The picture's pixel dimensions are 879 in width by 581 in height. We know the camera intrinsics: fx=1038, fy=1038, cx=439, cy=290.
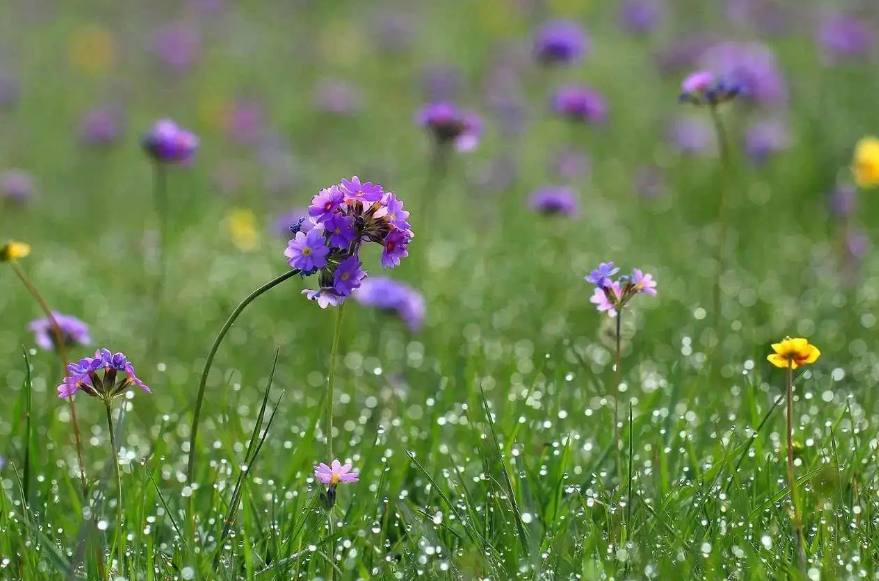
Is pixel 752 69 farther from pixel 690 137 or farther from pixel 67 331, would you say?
pixel 67 331

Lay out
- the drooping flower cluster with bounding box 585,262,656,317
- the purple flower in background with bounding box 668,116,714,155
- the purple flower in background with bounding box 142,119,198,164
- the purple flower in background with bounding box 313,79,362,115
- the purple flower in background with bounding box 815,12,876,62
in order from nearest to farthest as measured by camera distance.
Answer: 1. the drooping flower cluster with bounding box 585,262,656,317
2. the purple flower in background with bounding box 142,119,198,164
3. the purple flower in background with bounding box 668,116,714,155
4. the purple flower in background with bounding box 815,12,876,62
5. the purple flower in background with bounding box 313,79,362,115

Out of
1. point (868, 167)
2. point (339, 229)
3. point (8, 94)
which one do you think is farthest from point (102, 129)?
point (339, 229)

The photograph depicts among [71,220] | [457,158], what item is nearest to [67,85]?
[71,220]

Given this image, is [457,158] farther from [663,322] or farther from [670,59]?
[663,322]

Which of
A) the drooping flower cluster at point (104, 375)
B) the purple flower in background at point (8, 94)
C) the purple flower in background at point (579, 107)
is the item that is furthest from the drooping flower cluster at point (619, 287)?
the purple flower in background at point (8, 94)

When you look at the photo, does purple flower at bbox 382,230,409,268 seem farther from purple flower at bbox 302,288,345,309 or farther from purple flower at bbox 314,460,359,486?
purple flower at bbox 314,460,359,486

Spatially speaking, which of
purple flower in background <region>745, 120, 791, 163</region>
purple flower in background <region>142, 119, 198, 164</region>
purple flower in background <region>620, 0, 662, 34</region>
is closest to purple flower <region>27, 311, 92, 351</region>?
purple flower in background <region>142, 119, 198, 164</region>
